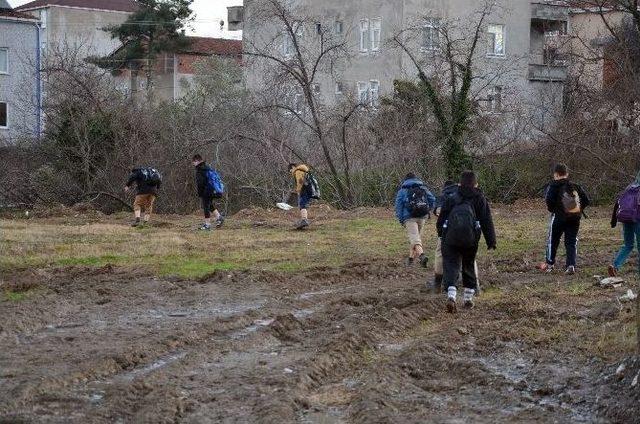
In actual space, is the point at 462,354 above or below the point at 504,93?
below

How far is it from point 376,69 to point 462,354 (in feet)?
144

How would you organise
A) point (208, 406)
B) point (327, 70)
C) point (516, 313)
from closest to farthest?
point (208, 406)
point (516, 313)
point (327, 70)

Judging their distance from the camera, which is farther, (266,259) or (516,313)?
(266,259)

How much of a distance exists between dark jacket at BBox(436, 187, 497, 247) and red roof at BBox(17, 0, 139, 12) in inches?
2824

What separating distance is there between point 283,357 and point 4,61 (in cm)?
5160

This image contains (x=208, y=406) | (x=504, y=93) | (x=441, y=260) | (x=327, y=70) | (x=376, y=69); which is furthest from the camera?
(x=376, y=69)

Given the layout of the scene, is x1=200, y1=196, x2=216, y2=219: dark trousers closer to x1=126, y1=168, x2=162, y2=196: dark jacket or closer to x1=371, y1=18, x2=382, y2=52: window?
x1=126, y1=168, x2=162, y2=196: dark jacket

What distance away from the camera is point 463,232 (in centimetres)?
1400

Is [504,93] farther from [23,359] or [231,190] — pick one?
[23,359]

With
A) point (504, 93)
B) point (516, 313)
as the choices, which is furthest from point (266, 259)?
point (504, 93)

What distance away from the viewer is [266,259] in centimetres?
2052

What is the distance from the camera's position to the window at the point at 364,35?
55594 millimetres

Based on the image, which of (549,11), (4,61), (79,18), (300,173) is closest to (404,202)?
(300,173)

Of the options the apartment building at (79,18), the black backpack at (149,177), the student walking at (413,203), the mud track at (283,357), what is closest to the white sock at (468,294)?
the mud track at (283,357)
